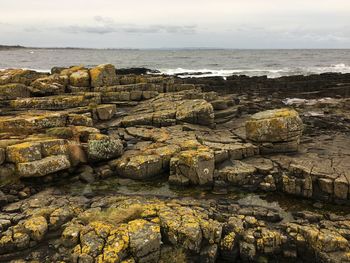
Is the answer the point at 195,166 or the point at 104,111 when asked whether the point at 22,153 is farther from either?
the point at 104,111

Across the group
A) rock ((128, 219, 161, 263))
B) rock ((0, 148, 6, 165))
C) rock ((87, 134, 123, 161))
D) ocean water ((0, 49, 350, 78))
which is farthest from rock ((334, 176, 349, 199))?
ocean water ((0, 49, 350, 78))

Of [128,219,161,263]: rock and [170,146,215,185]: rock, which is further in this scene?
[170,146,215,185]: rock

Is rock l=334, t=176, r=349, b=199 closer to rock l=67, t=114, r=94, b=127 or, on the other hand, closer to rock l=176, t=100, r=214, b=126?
rock l=176, t=100, r=214, b=126

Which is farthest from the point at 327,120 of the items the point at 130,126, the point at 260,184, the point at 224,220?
the point at 224,220

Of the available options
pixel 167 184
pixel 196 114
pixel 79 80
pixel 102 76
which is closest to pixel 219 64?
pixel 102 76

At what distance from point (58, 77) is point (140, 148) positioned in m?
12.2

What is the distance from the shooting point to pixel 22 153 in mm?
12758

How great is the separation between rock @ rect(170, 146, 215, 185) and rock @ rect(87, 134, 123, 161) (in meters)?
2.76

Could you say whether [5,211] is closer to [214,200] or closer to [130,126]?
[214,200]

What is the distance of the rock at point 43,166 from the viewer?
41.0 ft

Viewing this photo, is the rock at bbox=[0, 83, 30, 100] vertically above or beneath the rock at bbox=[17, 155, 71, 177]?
above

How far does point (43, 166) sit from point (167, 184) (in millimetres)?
4960

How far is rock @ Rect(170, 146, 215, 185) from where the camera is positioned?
1316cm

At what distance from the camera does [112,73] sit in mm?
26172
